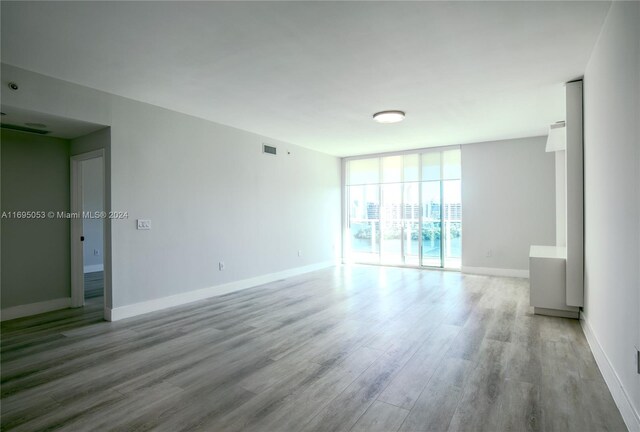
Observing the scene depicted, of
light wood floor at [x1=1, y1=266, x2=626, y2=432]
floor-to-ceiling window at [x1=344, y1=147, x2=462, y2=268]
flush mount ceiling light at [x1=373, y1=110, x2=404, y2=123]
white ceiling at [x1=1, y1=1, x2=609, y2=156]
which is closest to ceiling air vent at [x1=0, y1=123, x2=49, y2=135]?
white ceiling at [x1=1, y1=1, x2=609, y2=156]

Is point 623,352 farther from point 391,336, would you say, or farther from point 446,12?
point 446,12

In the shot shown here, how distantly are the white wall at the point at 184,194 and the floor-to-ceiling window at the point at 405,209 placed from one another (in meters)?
1.94

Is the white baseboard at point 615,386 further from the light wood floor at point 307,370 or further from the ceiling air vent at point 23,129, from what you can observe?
the ceiling air vent at point 23,129

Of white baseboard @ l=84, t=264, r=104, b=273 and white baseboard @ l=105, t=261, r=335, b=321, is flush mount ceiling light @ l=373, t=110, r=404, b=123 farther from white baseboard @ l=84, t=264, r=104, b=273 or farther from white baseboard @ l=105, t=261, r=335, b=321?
white baseboard @ l=84, t=264, r=104, b=273

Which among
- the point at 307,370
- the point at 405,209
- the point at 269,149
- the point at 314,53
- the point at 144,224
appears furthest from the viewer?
the point at 405,209

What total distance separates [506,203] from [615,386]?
16.4ft

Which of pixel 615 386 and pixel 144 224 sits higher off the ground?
pixel 144 224

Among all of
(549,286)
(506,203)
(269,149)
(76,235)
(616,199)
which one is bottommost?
(549,286)

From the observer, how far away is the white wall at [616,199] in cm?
192

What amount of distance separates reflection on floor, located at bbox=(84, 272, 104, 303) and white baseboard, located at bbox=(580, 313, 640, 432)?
5.96 meters

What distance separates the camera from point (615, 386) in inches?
89.9

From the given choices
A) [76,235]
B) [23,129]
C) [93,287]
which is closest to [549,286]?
[76,235]

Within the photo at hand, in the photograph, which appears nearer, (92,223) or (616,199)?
(616,199)

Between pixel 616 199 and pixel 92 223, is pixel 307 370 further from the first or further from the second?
pixel 92 223
